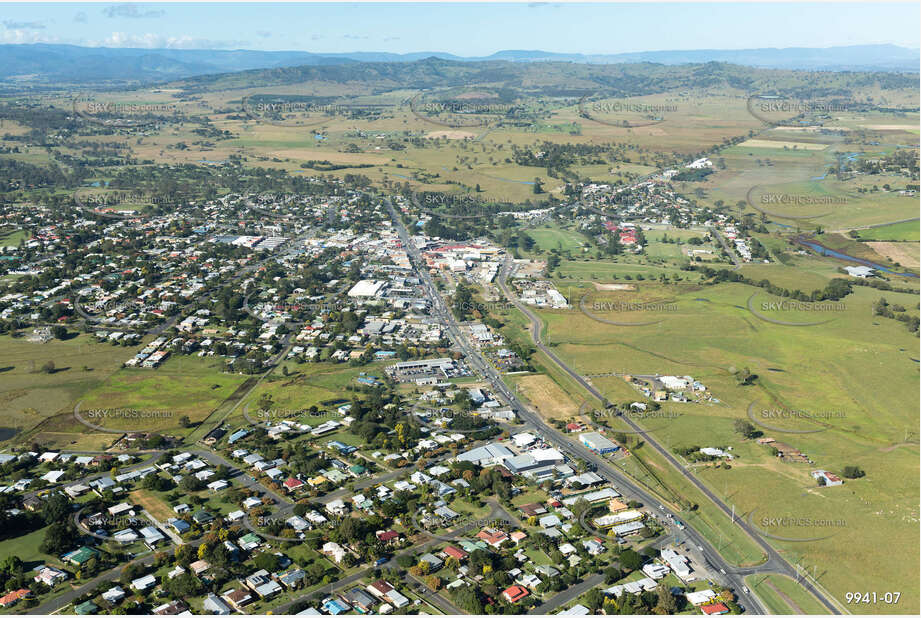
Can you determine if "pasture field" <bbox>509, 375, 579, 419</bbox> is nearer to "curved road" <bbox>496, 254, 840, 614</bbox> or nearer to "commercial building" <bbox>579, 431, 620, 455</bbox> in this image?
"curved road" <bbox>496, 254, 840, 614</bbox>

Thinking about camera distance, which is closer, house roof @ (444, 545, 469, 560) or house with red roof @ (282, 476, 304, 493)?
house roof @ (444, 545, 469, 560)

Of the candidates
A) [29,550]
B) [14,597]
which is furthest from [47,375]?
[14,597]

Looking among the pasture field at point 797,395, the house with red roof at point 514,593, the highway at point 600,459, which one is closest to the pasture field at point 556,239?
the highway at point 600,459

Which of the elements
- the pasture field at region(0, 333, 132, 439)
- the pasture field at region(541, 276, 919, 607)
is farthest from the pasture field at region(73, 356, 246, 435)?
the pasture field at region(541, 276, 919, 607)

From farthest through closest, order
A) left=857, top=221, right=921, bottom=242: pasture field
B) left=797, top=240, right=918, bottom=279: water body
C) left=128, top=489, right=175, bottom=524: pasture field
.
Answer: left=857, top=221, right=921, bottom=242: pasture field → left=797, top=240, right=918, bottom=279: water body → left=128, top=489, right=175, bottom=524: pasture field

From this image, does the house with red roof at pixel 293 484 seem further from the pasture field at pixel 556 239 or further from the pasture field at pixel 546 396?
the pasture field at pixel 556 239

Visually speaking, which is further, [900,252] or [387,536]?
[900,252]

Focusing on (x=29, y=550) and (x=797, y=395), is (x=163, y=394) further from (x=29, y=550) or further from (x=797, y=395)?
(x=797, y=395)
